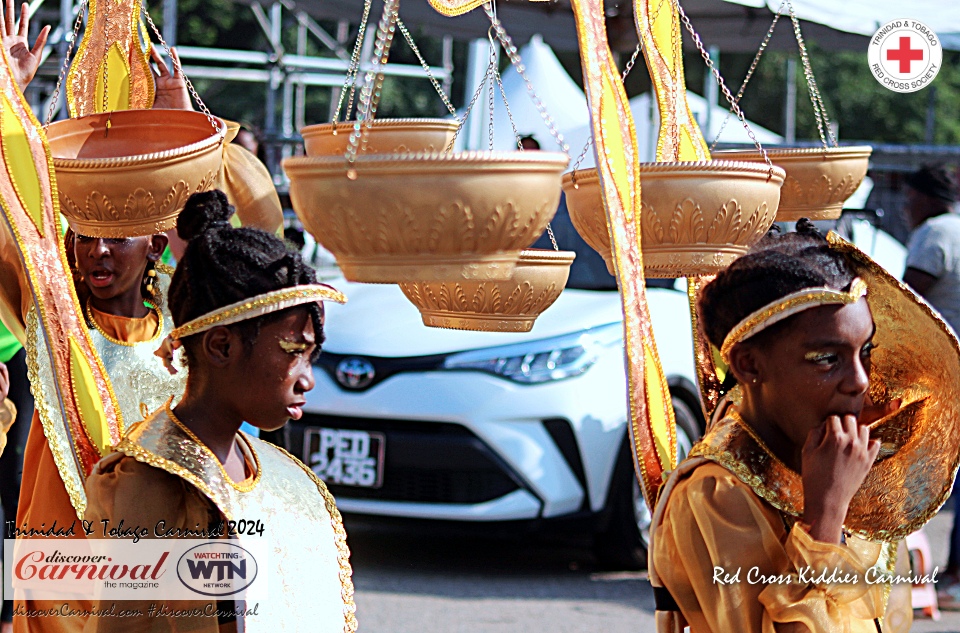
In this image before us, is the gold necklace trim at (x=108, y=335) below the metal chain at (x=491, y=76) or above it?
below

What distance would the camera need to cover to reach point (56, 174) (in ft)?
7.34

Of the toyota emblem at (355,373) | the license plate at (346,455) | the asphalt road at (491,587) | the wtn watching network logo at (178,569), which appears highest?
the wtn watching network logo at (178,569)

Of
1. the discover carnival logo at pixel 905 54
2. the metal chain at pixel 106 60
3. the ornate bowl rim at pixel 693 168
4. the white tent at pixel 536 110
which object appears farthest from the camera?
the white tent at pixel 536 110

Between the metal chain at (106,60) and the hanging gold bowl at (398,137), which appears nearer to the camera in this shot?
the hanging gold bowl at (398,137)

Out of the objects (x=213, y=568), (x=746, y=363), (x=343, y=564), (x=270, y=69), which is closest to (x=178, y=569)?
(x=213, y=568)

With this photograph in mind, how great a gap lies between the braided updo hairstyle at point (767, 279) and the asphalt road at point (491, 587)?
2.96 metres

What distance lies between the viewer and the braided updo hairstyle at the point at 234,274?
1.93 metres

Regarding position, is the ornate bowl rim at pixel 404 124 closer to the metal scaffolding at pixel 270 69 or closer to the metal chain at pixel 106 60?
the metal chain at pixel 106 60

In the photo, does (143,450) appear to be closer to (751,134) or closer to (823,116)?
(751,134)

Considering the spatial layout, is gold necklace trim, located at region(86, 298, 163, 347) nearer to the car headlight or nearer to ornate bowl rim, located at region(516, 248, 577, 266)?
ornate bowl rim, located at region(516, 248, 577, 266)

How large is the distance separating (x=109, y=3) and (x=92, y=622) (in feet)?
5.18

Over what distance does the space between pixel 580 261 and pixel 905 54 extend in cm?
212

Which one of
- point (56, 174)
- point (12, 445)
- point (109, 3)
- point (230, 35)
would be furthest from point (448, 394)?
point (230, 35)

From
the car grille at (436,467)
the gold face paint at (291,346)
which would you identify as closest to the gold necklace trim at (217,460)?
the gold face paint at (291,346)
